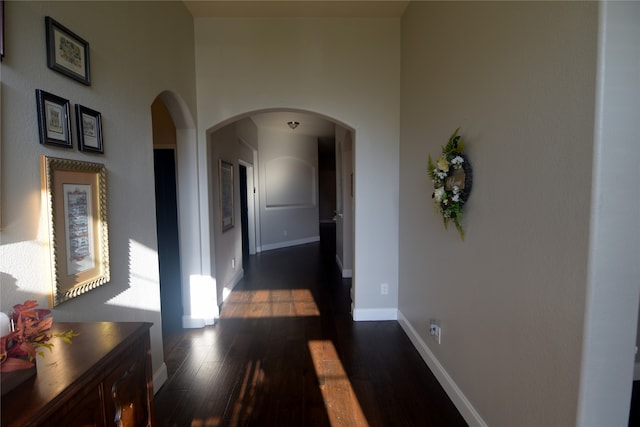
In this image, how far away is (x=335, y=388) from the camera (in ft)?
7.30

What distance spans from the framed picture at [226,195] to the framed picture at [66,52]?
2262 millimetres

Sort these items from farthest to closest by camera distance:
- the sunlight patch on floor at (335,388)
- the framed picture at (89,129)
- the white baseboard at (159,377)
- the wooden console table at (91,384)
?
1. the white baseboard at (159,377)
2. the sunlight patch on floor at (335,388)
3. the framed picture at (89,129)
4. the wooden console table at (91,384)

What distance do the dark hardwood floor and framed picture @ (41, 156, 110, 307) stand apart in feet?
3.47

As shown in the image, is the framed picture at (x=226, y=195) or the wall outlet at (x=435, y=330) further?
the framed picture at (x=226, y=195)

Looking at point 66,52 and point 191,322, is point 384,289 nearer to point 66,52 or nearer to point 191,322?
point 191,322

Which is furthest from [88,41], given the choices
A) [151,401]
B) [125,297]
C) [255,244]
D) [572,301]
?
[255,244]

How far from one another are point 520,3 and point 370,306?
110 inches

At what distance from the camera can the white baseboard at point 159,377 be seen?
219 centimetres

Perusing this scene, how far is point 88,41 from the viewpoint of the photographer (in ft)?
5.33

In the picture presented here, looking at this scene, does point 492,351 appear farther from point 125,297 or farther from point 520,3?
point 125,297

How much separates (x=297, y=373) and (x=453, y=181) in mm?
1813

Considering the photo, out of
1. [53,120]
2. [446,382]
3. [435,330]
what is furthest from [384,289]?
[53,120]

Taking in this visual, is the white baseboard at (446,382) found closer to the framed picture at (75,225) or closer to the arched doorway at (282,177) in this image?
the framed picture at (75,225)

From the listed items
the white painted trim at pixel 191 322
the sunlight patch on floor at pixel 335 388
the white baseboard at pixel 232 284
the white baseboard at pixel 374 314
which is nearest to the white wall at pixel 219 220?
the white baseboard at pixel 232 284
